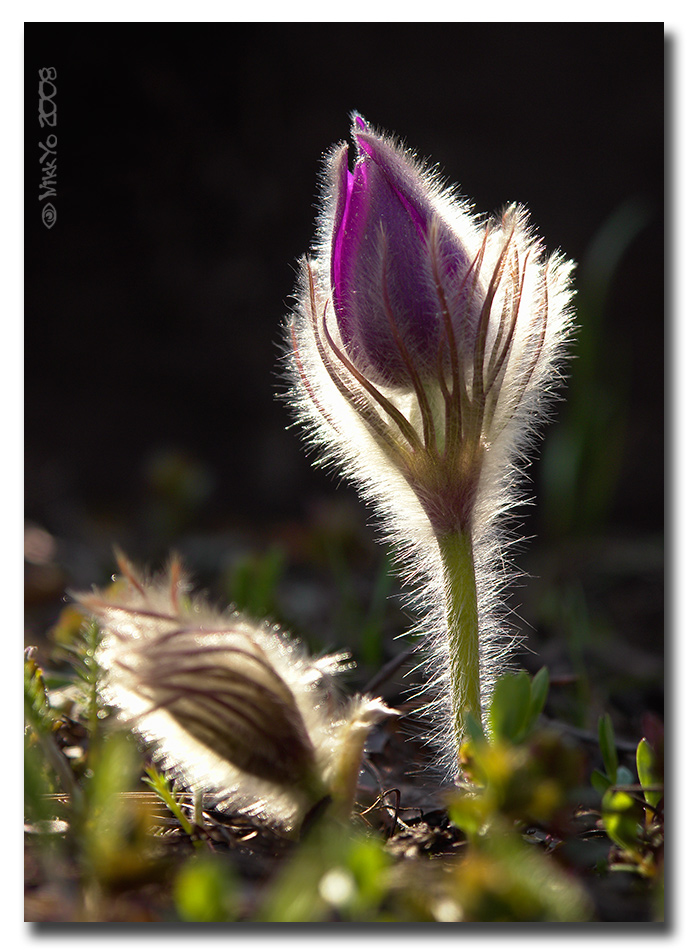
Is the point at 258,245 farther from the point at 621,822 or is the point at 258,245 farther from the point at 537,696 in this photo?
the point at 621,822

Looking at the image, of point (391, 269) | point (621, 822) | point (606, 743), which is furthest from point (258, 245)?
point (621, 822)

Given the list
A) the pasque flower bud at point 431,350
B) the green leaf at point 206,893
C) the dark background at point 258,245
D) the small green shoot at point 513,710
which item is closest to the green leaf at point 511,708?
the small green shoot at point 513,710

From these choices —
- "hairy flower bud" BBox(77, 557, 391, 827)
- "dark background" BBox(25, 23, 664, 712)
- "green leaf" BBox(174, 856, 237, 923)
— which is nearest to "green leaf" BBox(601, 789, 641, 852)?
"hairy flower bud" BBox(77, 557, 391, 827)
